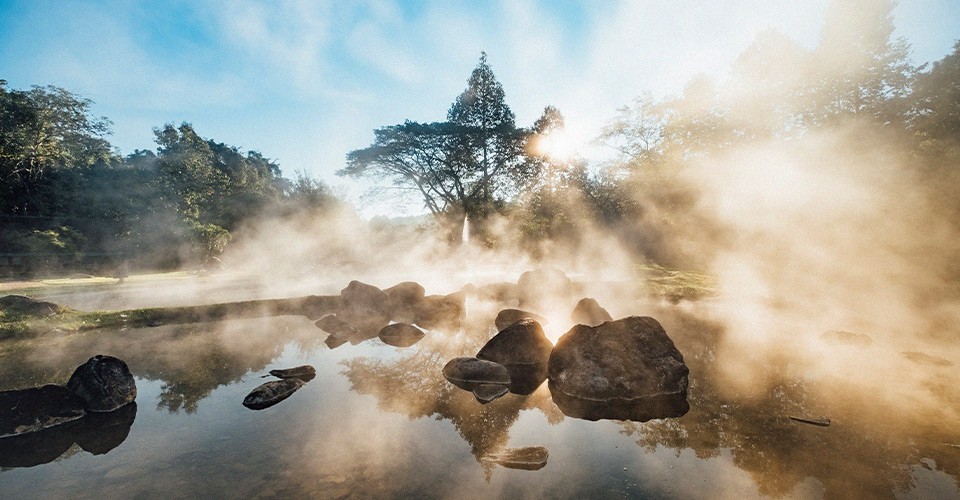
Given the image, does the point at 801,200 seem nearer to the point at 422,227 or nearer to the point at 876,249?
the point at 876,249

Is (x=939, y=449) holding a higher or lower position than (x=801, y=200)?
lower

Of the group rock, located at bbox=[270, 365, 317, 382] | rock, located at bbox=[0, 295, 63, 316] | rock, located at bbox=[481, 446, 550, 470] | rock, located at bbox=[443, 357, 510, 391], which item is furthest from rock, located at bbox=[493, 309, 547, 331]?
rock, located at bbox=[0, 295, 63, 316]

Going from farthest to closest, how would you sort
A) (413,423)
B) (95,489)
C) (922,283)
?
(922,283), (413,423), (95,489)

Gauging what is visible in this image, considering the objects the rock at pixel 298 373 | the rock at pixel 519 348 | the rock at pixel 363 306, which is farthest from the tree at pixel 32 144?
the rock at pixel 519 348

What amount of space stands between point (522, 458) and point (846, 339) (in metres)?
10.6

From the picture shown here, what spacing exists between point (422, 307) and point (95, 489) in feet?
31.7

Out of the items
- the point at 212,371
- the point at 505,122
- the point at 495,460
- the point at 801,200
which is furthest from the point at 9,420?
the point at 505,122

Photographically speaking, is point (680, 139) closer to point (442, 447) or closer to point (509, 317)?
point (509, 317)

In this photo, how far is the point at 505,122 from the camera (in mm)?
30172

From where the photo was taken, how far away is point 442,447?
4.71 m

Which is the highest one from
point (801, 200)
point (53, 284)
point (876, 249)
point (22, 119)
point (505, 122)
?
point (505, 122)

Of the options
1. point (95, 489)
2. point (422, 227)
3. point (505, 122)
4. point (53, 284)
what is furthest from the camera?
point (422, 227)

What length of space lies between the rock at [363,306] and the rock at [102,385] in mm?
6248

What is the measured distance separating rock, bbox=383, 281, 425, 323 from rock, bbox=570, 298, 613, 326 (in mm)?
5720
